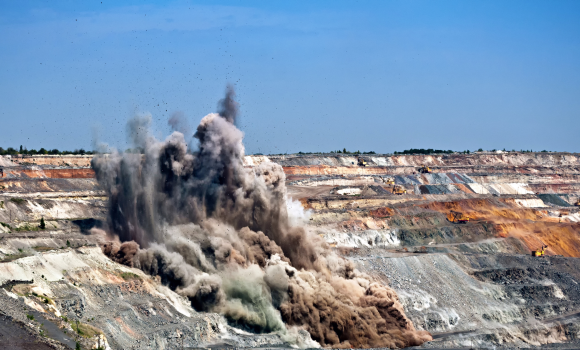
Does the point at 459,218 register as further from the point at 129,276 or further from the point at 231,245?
the point at 129,276

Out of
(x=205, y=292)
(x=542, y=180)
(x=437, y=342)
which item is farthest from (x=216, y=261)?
(x=542, y=180)

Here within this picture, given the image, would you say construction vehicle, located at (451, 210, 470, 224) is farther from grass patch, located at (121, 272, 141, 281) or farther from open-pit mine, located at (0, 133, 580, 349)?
grass patch, located at (121, 272, 141, 281)

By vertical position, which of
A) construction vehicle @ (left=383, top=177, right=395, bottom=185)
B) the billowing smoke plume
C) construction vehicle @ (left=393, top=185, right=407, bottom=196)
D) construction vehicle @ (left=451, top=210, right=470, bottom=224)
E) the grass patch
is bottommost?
the grass patch

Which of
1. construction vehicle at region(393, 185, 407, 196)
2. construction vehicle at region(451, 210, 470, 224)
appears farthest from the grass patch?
construction vehicle at region(393, 185, 407, 196)

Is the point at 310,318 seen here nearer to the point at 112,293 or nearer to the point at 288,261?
the point at 288,261

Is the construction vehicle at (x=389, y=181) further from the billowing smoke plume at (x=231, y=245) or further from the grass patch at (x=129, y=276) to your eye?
the grass patch at (x=129, y=276)
